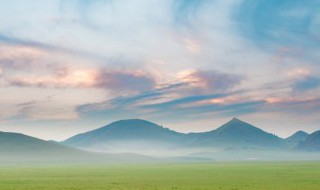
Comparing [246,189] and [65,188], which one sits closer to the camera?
[246,189]

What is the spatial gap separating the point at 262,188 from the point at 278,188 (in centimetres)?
198

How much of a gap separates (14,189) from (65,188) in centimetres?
647

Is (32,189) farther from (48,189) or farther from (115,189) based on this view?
(115,189)

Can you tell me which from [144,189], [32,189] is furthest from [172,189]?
[32,189]

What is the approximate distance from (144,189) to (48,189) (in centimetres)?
1259

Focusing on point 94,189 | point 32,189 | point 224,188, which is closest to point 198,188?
point 224,188

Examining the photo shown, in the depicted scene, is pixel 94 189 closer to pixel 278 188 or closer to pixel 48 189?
pixel 48 189

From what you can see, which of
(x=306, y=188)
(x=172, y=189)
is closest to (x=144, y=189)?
(x=172, y=189)

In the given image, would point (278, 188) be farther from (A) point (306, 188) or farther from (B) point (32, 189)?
(B) point (32, 189)

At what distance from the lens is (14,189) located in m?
64.9

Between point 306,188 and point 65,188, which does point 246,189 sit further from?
point 65,188

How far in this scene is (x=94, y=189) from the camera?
64.4 meters

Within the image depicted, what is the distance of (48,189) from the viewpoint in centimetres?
6456

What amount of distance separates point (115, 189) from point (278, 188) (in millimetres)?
20445
